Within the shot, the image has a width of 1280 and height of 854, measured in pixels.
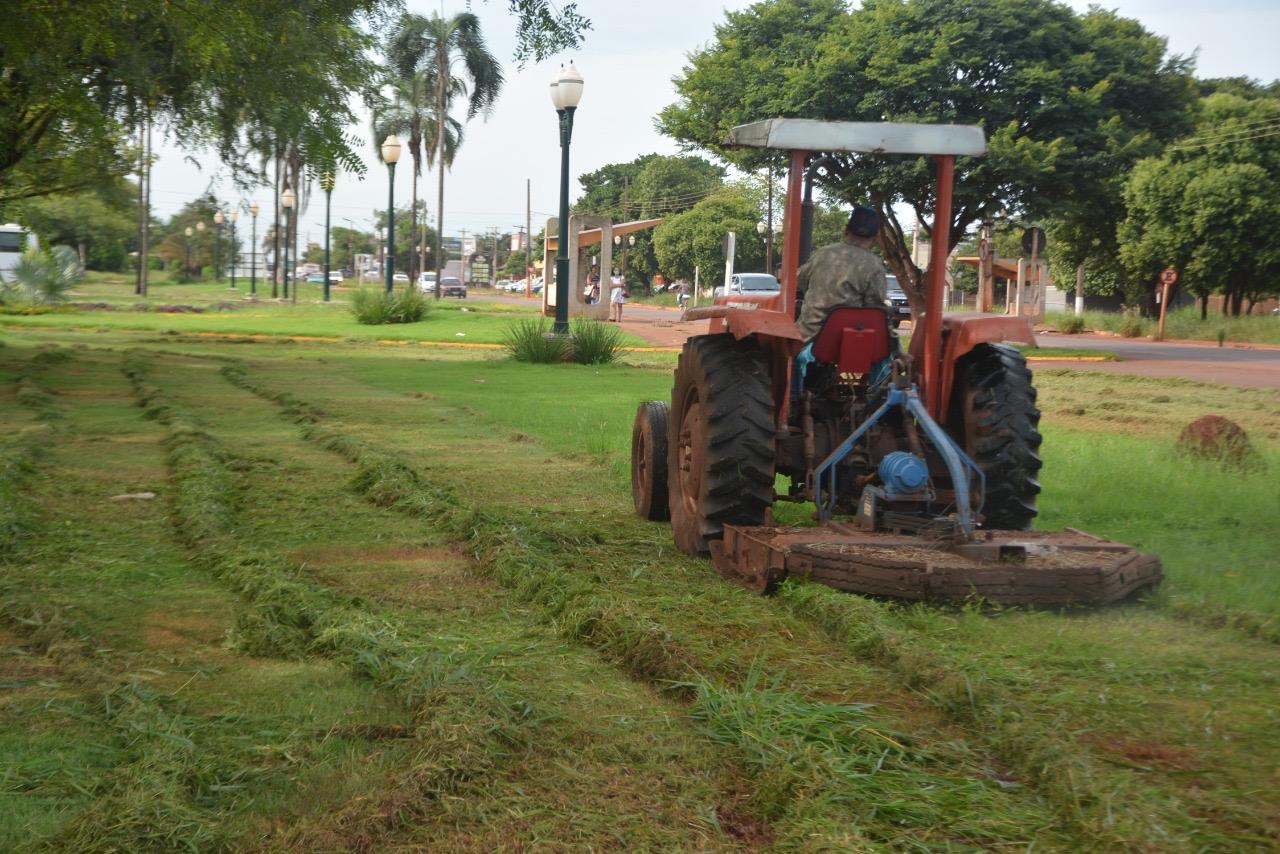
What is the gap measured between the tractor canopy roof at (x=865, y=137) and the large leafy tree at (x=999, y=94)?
811 inches

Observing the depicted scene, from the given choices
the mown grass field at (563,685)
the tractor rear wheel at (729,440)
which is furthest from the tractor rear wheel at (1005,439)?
the tractor rear wheel at (729,440)

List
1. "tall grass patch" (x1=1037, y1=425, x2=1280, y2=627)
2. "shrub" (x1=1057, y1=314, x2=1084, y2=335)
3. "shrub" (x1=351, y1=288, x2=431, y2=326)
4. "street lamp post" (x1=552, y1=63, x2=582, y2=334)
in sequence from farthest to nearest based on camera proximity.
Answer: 1. "shrub" (x1=1057, y1=314, x2=1084, y2=335)
2. "shrub" (x1=351, y1=288, x2=431, y2=326)
3. "street lamp post" (x1=552, y1=63, x2=582, y2=334)
4. "tall grass patch" (x1=1037, y1=425, x2=1280, y2=627)

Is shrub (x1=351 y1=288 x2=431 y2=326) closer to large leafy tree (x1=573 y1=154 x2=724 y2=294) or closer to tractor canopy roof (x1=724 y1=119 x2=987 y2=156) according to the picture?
tractor canopy roof (x1=724 y1=119 x2=987 y2=156)

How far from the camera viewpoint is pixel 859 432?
21.4 ft

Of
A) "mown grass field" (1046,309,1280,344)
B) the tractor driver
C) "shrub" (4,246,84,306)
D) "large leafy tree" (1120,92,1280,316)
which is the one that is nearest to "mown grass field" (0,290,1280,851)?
the tractor driver

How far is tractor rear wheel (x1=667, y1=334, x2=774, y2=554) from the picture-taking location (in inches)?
265

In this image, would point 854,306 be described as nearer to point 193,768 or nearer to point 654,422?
point 654,422

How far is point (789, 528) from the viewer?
6.55 m

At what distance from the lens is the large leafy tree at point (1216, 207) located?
1715 inches

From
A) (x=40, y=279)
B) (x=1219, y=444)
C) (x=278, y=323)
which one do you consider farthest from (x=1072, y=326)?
(x=1219, y=444)

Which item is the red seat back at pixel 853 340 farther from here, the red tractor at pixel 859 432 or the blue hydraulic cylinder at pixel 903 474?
the blue hydraulic cylinder at pixel 903 474

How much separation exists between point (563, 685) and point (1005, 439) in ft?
10.2

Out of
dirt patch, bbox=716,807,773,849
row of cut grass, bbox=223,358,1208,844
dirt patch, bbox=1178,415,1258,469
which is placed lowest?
dirt patch, bbox=716,807,773,849

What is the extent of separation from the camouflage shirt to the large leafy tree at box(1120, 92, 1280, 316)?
3899 cm
